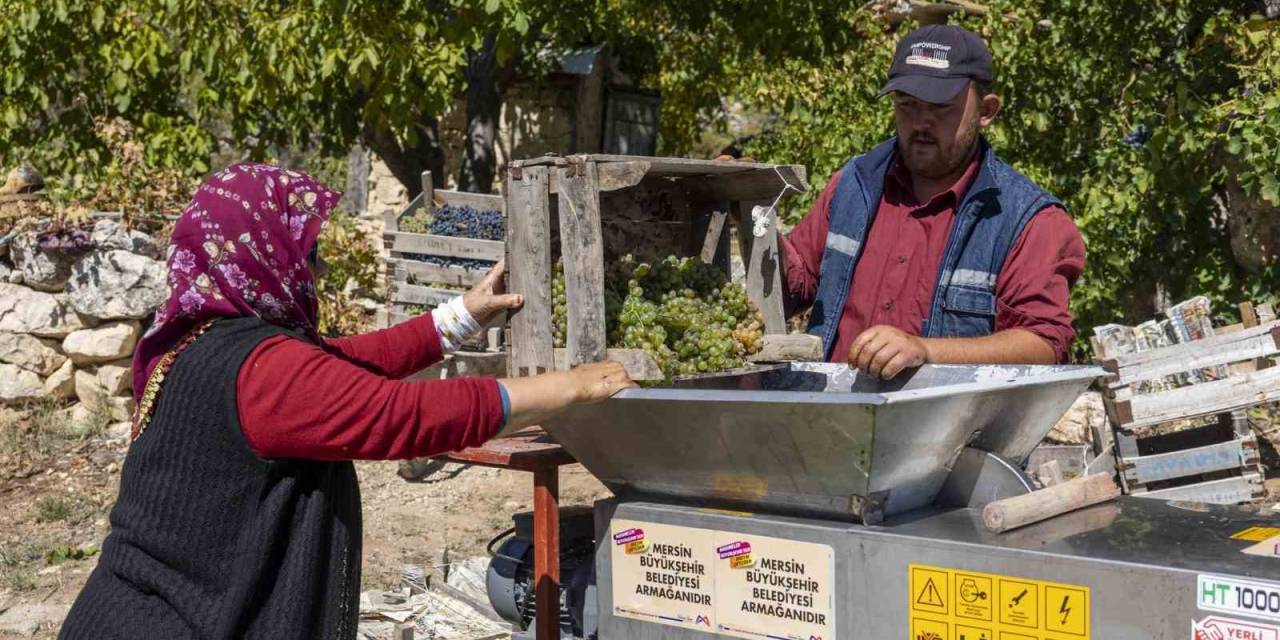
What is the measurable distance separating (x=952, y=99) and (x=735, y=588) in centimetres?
128

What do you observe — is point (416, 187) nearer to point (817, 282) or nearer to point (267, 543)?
point (817, 282)

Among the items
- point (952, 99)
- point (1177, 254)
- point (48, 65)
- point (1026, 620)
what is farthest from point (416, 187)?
point (1026, 620)

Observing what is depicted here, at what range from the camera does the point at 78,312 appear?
796 centimetres

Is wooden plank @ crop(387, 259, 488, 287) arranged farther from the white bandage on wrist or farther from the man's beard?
the man's beard

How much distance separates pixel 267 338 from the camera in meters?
2.41

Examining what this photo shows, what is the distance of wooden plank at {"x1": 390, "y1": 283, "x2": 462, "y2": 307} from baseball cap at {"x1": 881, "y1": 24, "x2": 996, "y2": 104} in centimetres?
490

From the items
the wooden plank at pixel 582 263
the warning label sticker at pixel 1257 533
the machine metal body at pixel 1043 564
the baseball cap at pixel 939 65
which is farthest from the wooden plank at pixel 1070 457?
the wooden plank at pixel 582 263

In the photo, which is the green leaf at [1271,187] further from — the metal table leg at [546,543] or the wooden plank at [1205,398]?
the metal table leg at [546,543]

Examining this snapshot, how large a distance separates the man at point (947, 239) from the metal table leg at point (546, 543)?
2.65 feet

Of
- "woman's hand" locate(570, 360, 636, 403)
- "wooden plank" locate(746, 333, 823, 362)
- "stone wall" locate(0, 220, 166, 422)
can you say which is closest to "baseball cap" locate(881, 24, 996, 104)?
"wooden plank" locate(746, 333, 823, 362)

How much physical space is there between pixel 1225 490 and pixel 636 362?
418 centimetres

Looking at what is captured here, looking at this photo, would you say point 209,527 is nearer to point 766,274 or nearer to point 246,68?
point 766,274

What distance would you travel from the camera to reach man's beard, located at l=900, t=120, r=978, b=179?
310 cm

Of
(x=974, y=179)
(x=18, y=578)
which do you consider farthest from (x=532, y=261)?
(x=18, y=578)
